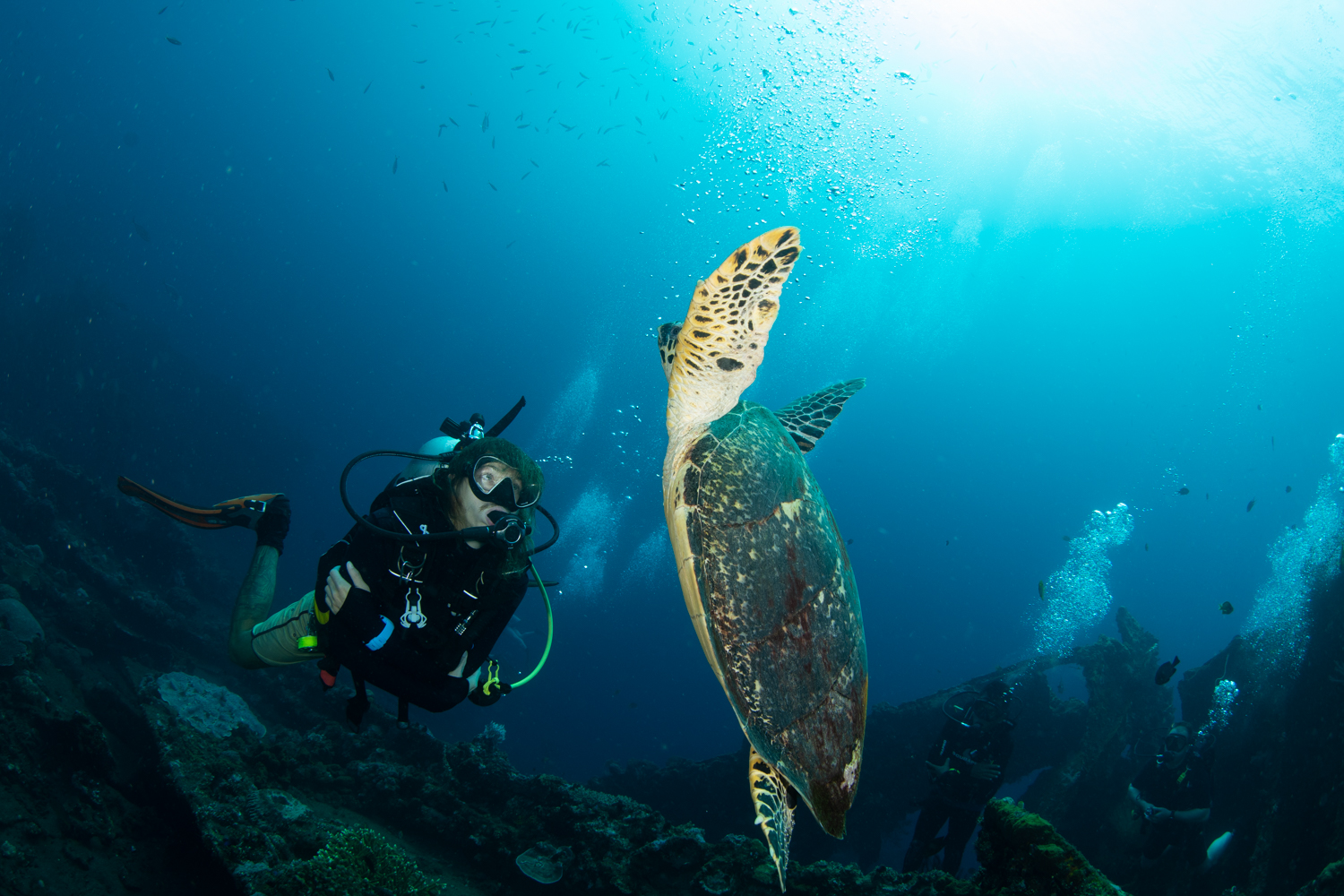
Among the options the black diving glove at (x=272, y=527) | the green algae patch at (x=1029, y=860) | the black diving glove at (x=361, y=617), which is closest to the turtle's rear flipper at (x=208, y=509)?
the black diving glove at (x=272, y=527)

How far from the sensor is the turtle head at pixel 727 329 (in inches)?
88.0

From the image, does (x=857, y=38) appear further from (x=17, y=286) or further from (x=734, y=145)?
(x=17, y=286)

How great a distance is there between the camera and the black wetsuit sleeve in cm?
208

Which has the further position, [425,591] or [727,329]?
[727,329]

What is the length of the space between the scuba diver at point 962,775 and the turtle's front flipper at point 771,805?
4.60m

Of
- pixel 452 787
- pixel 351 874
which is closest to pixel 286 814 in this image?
pixel 351 874

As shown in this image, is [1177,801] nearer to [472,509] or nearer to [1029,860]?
[1029,860]

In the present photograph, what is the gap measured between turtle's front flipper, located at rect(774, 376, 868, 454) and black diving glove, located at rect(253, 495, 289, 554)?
288 cm

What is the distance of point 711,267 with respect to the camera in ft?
168

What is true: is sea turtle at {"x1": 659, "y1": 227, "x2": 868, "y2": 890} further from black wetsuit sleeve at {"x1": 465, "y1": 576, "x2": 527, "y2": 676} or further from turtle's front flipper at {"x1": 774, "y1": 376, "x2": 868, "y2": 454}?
turtle's front flipper at {"x1": 774, "y1": 376, "x2": 868, "y2": 454}

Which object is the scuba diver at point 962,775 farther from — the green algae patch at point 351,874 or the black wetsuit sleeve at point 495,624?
the black wetsuit sleeve at point 495,624

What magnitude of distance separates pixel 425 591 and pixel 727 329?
1652 millimetres

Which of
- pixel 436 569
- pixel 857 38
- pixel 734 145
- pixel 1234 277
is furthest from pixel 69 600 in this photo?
pixel 1234 277

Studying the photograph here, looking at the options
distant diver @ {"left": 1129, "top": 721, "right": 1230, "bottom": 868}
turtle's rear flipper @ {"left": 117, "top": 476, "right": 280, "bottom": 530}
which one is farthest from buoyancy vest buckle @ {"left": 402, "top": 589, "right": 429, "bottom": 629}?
distant diver @ {"left": 1129, "top": 721, "right": 1230, "bottom": 868}
